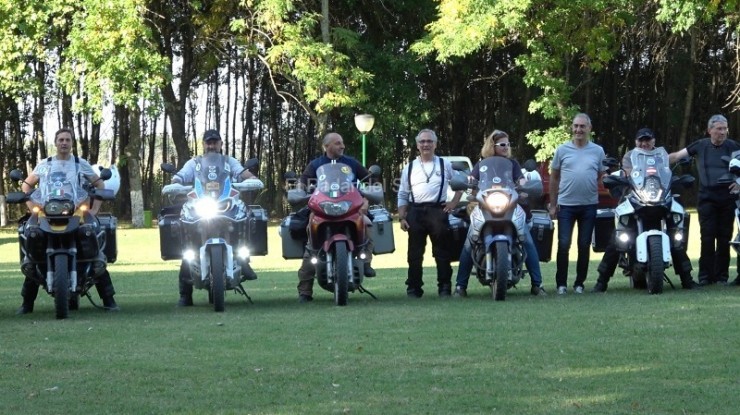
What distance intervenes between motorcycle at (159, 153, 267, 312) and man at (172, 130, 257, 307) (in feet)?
0.14

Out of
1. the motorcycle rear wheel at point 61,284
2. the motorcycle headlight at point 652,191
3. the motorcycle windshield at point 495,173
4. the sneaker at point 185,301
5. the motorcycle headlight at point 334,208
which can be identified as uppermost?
the motorcycle windshield at point 495,173

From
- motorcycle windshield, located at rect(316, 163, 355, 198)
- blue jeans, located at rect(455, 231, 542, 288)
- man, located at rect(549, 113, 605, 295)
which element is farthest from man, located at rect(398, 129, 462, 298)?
man, located at rect(549, 113, 605, 295)

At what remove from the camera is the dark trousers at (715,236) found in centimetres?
1572

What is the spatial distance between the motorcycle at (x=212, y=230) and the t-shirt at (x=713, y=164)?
4815mm

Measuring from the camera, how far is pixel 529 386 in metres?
8.41

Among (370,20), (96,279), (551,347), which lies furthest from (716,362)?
(370,20)

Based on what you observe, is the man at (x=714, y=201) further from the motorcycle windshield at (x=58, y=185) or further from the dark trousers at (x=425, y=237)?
the motorcycle windshield at (x=58, y=185)

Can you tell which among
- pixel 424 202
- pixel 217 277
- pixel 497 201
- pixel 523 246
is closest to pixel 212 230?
pixel 217 277

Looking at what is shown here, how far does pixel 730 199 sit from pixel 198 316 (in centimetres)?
588

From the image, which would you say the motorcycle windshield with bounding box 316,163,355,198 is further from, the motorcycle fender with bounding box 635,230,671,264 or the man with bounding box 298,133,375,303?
the motorcycle fender with bounding box 635,230,671,264

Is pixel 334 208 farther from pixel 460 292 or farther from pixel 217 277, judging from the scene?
pixel 460 292

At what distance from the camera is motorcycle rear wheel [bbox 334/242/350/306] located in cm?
1375

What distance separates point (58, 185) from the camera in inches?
522

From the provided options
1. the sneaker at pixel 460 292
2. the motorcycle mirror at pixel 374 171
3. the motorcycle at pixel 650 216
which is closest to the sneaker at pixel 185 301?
the motorcycle mirror at pixel 374 171
